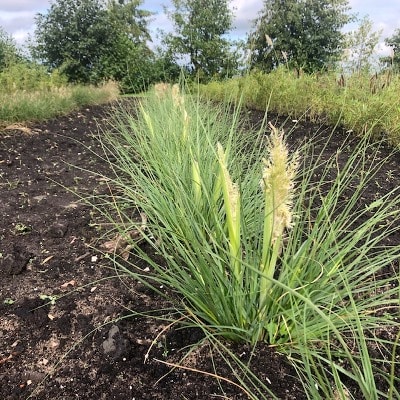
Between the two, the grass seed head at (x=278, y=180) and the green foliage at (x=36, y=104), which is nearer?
the grass seed head at (x=278, y=180)

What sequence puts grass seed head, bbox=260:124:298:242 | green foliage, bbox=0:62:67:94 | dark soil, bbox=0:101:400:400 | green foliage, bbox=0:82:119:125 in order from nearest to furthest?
1. grass seed head, bbox=260:124:298:242
2. dark soil, bbox=0:101:400:400
3. green foliage, bbox=0:82:119:125
4. green foliage, bbox=0:62:67:94

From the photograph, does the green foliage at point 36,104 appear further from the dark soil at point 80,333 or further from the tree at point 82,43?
the tree at point 82,43

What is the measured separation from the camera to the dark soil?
4.72 feet

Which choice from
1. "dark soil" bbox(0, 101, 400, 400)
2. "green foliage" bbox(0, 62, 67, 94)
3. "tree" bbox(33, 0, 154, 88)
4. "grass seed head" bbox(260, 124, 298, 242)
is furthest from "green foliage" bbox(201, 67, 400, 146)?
"tree" bbox(33, 0, 154, 88)

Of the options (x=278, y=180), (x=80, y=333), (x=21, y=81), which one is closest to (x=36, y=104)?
(x=21, y=81)

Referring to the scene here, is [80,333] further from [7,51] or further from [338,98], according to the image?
[7,51]

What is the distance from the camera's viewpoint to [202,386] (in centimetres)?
142

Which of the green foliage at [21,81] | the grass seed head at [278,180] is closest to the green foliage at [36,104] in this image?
the green foliage at [21,81]

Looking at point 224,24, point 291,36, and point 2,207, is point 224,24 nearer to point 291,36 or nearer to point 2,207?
point 291,36

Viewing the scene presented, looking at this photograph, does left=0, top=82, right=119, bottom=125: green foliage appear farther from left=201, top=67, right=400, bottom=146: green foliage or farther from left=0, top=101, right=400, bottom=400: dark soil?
left=0, top=101, right=400, bottom=400: dark soil

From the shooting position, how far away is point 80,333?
1.73 meters

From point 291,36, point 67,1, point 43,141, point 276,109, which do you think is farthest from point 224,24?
point 43,141

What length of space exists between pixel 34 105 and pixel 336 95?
16.7 feet

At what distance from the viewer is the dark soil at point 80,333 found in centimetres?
144
